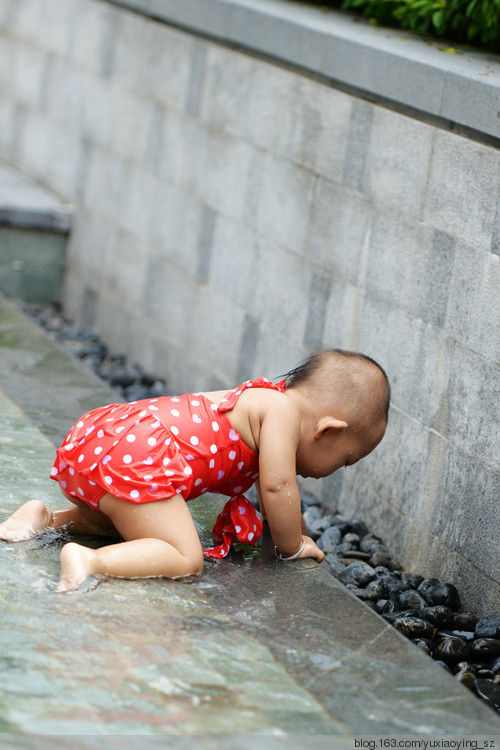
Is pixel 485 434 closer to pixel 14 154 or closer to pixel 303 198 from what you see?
pixel 303 198

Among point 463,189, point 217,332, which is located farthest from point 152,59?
point 463,189

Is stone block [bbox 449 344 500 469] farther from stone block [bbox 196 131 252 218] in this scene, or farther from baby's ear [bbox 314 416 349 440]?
stone block [bbox 196 131 252 218]

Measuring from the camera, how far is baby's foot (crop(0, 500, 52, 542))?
313 centimetres

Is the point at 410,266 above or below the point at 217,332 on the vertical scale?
above

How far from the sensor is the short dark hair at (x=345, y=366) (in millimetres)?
3100

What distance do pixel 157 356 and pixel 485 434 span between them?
321 cm

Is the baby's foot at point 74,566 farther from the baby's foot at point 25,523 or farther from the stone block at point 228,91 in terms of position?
the stone block at point 228,91

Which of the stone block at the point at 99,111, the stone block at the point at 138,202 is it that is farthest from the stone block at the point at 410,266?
the stone block at the point at 99,111

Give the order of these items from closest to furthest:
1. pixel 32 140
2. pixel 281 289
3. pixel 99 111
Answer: pixel 281 289 < pixel 99 111 < pixel 32 140

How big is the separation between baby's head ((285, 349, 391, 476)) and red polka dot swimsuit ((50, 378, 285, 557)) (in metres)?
0.15

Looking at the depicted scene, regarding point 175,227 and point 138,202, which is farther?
point 138,202

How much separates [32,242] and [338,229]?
3.67m

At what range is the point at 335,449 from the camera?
124 inches

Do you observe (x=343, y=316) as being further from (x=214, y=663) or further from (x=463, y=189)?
(x=214, y=663)
